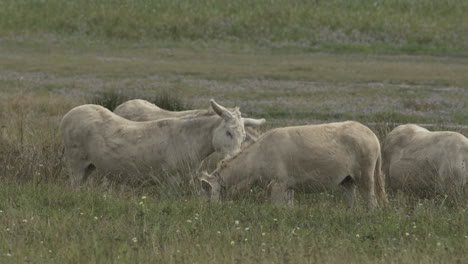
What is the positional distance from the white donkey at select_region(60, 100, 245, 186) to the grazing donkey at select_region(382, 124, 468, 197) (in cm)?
234

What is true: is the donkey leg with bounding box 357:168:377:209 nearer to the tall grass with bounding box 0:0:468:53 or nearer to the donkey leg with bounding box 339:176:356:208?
the donkey leg with bounding box 339:176:356:208

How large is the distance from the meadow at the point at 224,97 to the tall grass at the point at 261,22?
0.15 metres

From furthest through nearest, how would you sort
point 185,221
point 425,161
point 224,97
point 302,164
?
point 224,97 < point 425,161 < point 302,164 < point 185,221

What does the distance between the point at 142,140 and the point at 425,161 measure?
3721 millimetres

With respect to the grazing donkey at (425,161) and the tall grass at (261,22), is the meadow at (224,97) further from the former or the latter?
the grazing donkey at (425,161)

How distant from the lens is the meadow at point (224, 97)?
310 inches

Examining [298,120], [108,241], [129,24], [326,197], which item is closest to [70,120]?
[326,197]

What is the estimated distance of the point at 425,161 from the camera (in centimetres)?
1175

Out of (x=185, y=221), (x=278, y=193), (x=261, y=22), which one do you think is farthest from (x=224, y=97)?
(x=261, y=22)

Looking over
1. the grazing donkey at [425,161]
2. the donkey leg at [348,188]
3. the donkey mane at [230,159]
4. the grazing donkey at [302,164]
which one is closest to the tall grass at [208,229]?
the donkey leg at [348,188]

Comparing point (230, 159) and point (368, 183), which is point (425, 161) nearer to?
point (368, 183)

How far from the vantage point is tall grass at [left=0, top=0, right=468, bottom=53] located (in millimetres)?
54156

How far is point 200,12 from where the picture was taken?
195ft

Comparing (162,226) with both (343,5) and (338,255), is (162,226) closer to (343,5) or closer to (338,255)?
(338,255)
